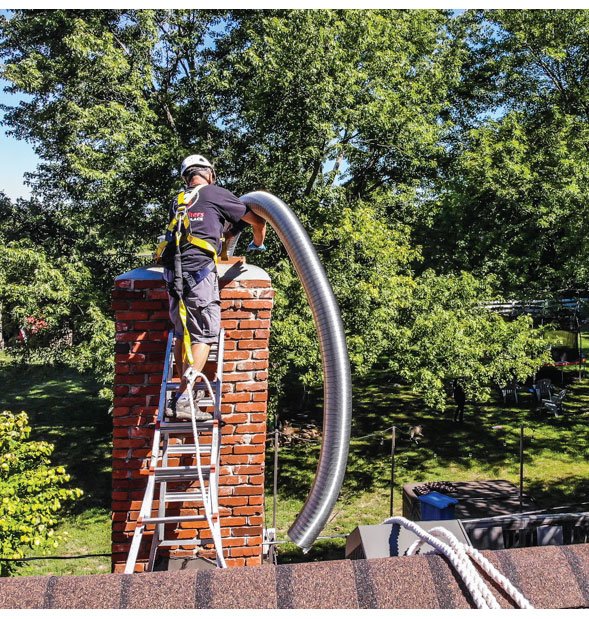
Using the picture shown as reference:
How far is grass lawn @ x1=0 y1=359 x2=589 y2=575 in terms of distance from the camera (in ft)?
41.3

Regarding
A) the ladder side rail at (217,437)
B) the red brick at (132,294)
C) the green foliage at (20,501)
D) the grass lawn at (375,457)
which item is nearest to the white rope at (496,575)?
the ladder side rail at (217,437)

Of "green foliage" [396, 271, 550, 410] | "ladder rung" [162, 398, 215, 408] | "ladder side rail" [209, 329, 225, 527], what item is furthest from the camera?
"green foliage" [396, 271, 550, 410]

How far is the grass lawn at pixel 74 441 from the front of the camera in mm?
11836

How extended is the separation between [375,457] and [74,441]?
9.32m

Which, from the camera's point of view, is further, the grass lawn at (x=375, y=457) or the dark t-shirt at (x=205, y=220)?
the grass lawn at (x=375, y=457)

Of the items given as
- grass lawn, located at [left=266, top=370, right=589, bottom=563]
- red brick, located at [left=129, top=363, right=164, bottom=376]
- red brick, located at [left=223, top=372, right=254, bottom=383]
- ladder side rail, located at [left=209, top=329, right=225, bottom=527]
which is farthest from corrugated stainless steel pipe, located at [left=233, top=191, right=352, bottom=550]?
grass lawn, located at [left=266, top=370, right=589, bottom=563]

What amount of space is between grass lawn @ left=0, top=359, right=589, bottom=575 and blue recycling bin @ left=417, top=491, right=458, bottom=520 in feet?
5.50

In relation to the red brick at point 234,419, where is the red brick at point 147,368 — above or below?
above

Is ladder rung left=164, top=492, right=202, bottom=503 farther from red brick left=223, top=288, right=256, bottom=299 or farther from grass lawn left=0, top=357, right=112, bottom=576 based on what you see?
grass lawn left=0, top=357, right=112, bottom=576

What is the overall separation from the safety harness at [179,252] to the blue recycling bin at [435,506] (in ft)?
23.8

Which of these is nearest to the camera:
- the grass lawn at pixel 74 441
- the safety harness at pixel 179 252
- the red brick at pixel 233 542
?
the safety harness at pixel 179 252

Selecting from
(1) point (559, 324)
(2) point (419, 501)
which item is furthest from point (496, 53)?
(2) point (419, 501)

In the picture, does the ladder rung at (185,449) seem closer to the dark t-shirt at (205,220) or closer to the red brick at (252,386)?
the red brick at (252,386)

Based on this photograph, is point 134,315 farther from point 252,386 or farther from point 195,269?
point 252,386
